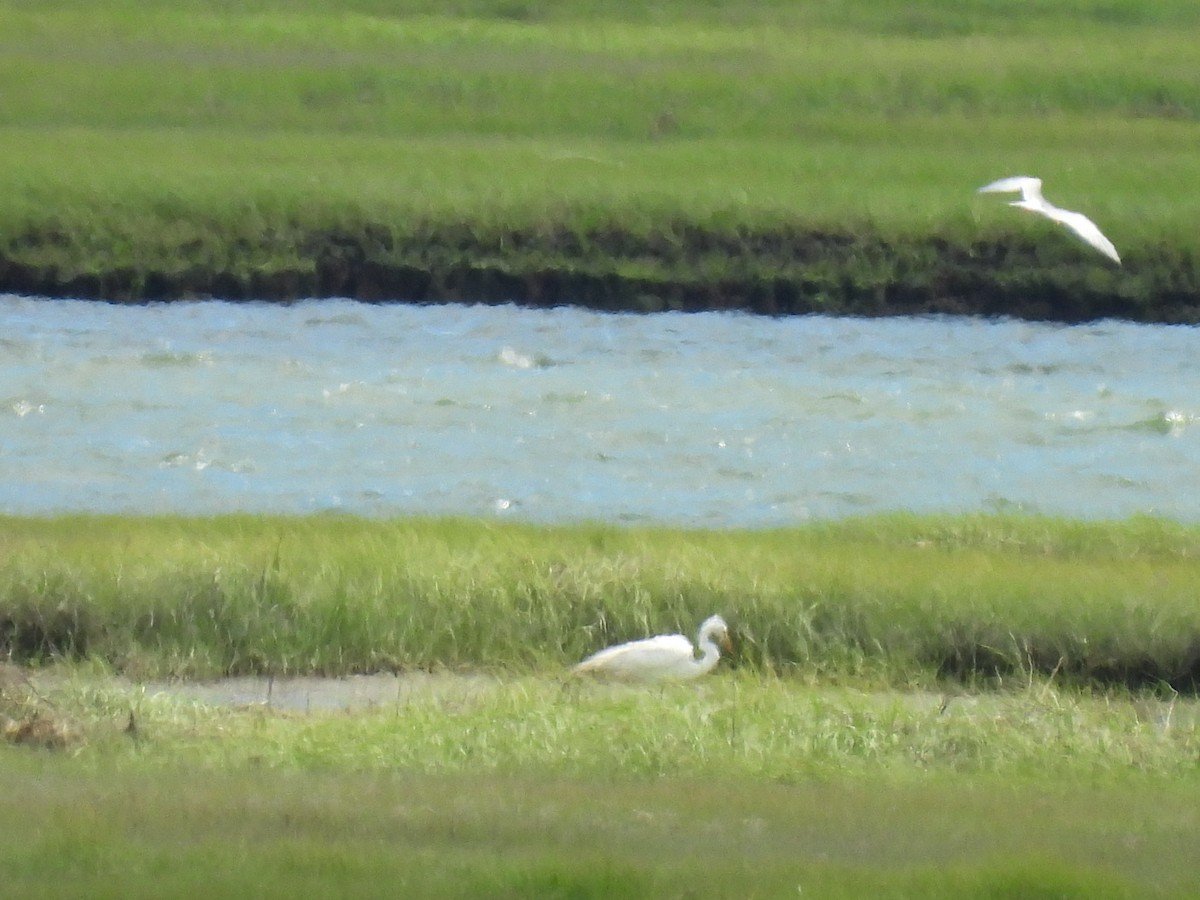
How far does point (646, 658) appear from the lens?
459 inches

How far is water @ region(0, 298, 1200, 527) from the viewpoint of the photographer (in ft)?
65.7

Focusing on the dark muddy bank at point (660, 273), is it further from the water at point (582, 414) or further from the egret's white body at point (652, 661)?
the egret's white body at point (652, 661)

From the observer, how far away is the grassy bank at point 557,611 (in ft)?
41.1

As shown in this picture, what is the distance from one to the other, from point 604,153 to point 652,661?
23.4m

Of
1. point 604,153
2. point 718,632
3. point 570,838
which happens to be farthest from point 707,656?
point 604,153

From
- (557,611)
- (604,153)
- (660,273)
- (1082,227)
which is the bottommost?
(660,273)

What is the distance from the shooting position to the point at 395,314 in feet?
93.8

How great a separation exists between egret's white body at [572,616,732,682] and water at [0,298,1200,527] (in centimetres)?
660

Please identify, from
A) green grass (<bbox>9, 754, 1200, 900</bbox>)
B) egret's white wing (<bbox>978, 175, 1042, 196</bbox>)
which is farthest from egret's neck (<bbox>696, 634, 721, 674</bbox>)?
egret's white wing (<bbox>978, 175, 1042, 196</bbox>)

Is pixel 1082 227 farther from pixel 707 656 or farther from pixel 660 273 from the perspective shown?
pixel 660 273

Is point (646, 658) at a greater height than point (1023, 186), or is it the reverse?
point (1023, 186)

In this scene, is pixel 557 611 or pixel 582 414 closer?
pixel 557 611

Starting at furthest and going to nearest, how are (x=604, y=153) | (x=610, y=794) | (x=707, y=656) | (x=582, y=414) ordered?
(x=604, y=153), (x=582, y=414), (x=707, y=656), (x=610, y=794)

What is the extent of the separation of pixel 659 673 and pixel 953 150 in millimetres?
25339
